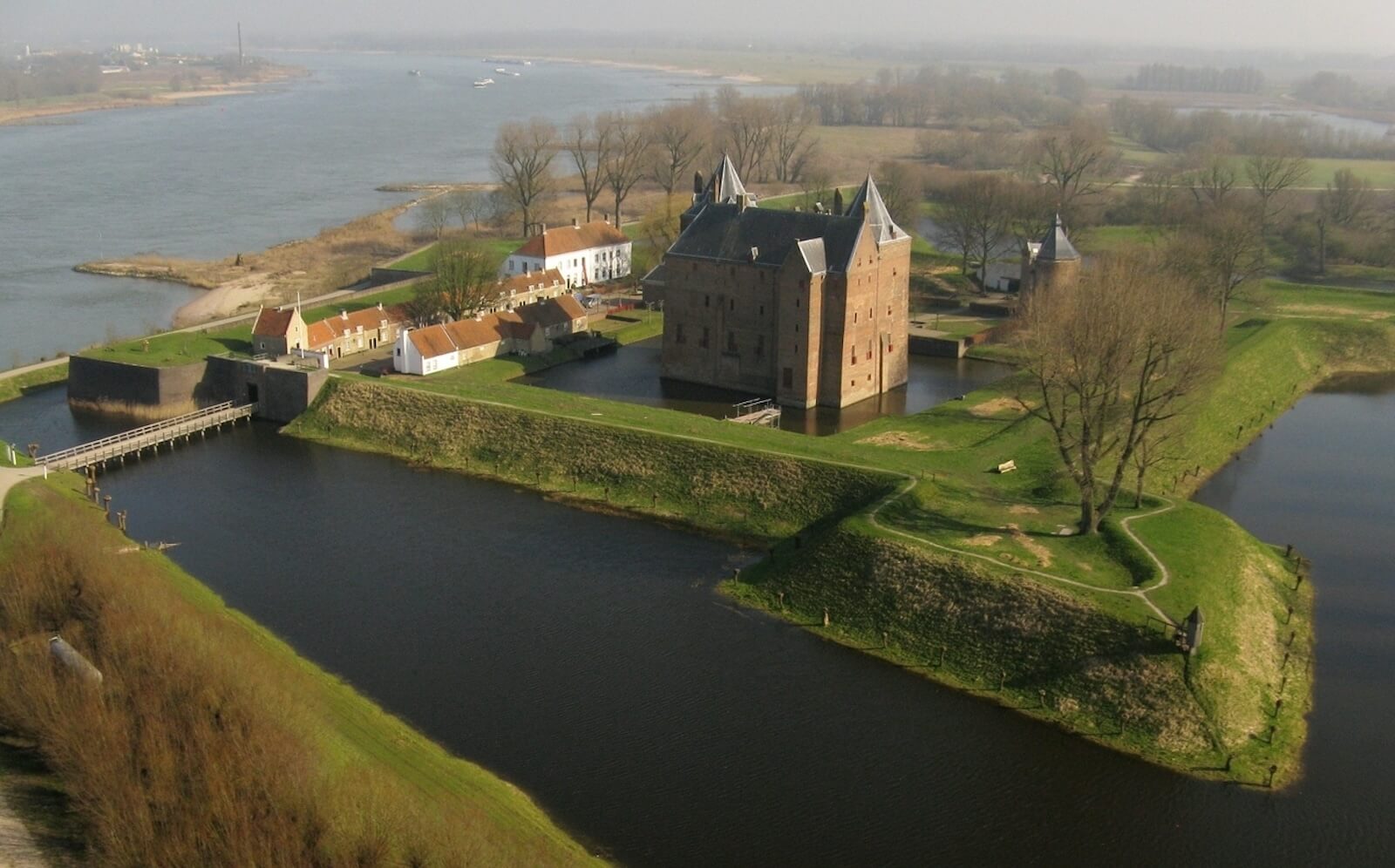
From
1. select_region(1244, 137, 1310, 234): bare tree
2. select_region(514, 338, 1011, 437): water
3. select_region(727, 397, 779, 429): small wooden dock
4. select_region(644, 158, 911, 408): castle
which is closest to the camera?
select_region(727, 397, 779, 429): small wooden dock

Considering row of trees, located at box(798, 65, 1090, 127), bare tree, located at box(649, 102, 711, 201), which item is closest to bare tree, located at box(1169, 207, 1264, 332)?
bare tree, located at box(649, 102, 711, 201)

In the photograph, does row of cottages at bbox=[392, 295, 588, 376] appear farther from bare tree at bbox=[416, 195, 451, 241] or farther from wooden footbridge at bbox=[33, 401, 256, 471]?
bare tree at bbox=[416, 195, 451, 241]

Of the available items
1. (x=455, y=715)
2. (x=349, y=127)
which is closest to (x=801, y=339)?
(x=455, y=715)

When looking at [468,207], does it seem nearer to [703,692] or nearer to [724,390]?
[724,390]

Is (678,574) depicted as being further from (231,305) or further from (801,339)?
(231,305)

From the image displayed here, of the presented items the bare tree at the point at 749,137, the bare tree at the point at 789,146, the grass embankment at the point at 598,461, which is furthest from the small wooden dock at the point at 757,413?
the bare tree at the point at 789,146

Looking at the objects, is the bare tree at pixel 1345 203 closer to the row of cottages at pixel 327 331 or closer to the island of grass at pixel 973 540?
the island of grass at pixel 973 540
